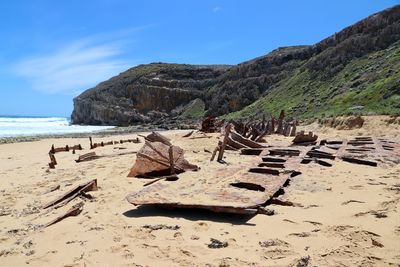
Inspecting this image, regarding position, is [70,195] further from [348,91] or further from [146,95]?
[146,95]

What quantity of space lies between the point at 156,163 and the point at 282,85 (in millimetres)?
46163

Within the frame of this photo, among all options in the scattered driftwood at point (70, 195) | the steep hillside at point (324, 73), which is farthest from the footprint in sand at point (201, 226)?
the steep hillside at point (324, 73)

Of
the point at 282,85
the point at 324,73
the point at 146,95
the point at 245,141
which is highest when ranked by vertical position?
the point at 146,95

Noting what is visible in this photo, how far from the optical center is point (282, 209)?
572cm

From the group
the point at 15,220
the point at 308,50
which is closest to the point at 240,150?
Result: the point at 15,220

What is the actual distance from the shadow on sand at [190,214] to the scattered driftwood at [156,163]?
2788 millimetres

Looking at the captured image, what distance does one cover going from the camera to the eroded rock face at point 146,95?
74812 mm

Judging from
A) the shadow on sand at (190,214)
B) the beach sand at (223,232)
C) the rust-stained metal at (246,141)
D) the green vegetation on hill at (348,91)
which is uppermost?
the green vegetation on hill at (348,91)

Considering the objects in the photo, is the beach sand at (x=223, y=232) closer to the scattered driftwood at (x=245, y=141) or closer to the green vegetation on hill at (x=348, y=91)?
the scattered driftwood at (x=245, y=141)

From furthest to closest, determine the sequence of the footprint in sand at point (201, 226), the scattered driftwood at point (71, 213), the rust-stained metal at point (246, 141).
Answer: the rust-stained metal at point (246, 141) < the scattered driftwood at point (71, 213) < the footprint in sand at point (201, 226)

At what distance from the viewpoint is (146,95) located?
77.9 meters

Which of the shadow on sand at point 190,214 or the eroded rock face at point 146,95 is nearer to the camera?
the shadow on sand at point 190,214

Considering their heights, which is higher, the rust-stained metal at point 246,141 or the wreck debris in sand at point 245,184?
the rust-stained metal at point 246,141

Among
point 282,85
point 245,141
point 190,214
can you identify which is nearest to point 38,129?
point 282,85
